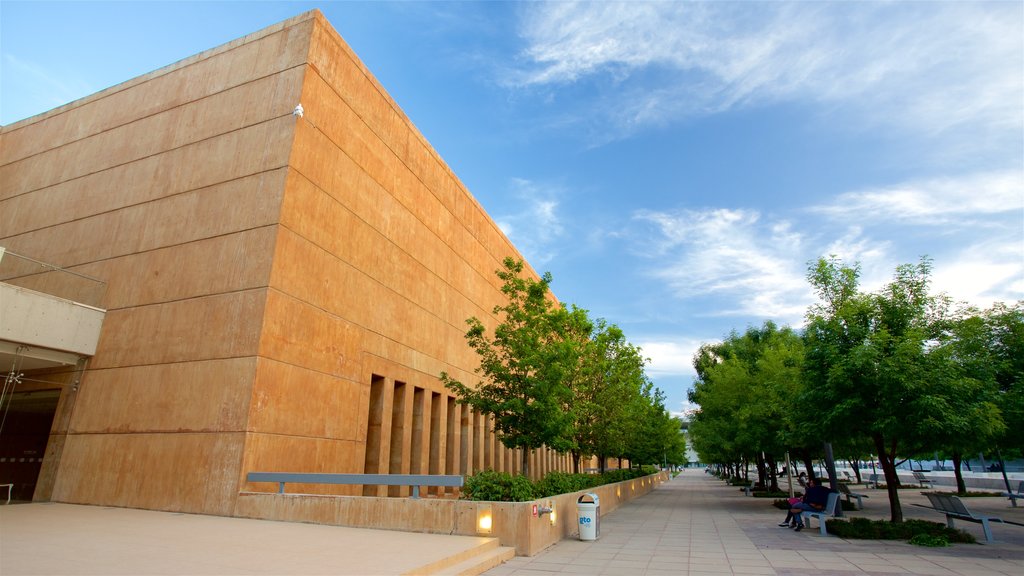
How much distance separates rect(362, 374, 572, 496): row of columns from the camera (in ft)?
62.3

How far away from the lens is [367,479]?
12.1 m

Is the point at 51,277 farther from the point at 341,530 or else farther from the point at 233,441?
the point at 341,530

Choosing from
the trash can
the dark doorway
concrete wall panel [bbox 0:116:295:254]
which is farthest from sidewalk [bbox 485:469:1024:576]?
the dark doorway

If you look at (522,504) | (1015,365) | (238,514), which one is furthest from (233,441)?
(1015,365)

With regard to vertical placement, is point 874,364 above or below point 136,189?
below

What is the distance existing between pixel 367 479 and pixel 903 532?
13028mm

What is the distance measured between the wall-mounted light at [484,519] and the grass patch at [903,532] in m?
9.30

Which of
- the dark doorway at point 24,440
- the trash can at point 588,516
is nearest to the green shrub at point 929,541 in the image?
the trash can at point 588,516

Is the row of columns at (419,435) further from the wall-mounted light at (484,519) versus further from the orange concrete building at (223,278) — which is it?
the wall-mounted light at (484,519)

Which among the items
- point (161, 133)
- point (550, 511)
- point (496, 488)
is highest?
point (161, 133)

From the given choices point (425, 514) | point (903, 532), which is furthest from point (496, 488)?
point (903, 532)

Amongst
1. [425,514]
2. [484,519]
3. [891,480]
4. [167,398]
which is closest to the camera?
[484,519]

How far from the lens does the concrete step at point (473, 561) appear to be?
7672mm

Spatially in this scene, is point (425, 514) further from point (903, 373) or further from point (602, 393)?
point (602, 393)
